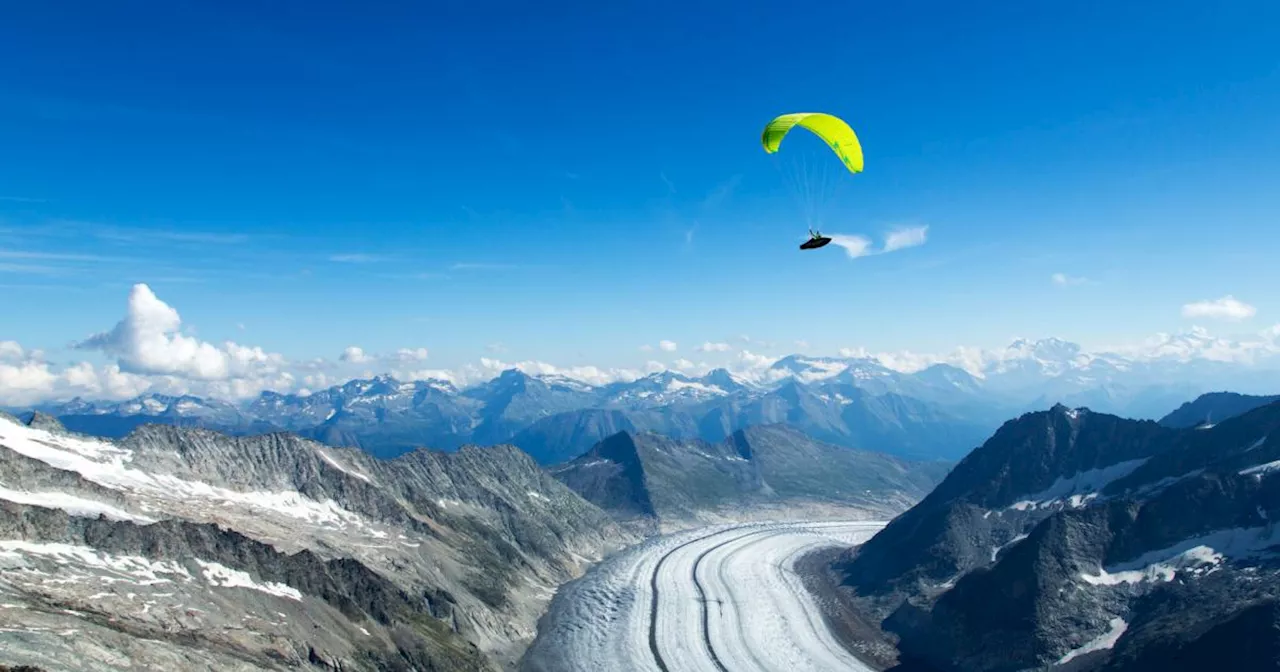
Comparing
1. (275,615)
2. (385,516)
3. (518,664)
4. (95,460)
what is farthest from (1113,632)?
(95,460)

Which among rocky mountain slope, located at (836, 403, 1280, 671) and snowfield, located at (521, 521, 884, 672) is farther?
snowfield, located at (521, 521, 884, 672)

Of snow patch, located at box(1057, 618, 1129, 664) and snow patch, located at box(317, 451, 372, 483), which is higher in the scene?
snow patch, located at box(317, 451, 372, 483)

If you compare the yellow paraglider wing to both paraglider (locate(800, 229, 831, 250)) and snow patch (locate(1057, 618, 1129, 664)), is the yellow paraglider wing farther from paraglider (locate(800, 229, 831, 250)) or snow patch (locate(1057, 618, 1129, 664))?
snow patch (locate(1057, 618, 1129, 664))

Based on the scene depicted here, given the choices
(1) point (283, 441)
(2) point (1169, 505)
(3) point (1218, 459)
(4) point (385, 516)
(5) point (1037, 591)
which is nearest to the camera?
(5) point (1037, 591)

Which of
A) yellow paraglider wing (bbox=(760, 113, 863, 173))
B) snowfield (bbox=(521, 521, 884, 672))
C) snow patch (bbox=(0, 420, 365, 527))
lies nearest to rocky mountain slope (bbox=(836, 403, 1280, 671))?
snowfield (bbox=(521, 521, 884, 672))

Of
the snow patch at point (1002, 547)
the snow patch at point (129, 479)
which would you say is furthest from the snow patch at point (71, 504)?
the snow patch at point (1002, 547)

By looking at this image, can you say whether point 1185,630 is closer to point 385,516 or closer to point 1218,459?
point 1218,459

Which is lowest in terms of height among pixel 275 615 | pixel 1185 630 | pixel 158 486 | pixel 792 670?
pixel 792 670

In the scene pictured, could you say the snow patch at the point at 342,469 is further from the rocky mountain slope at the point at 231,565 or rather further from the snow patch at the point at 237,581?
the snow patch at the point at 237,581
